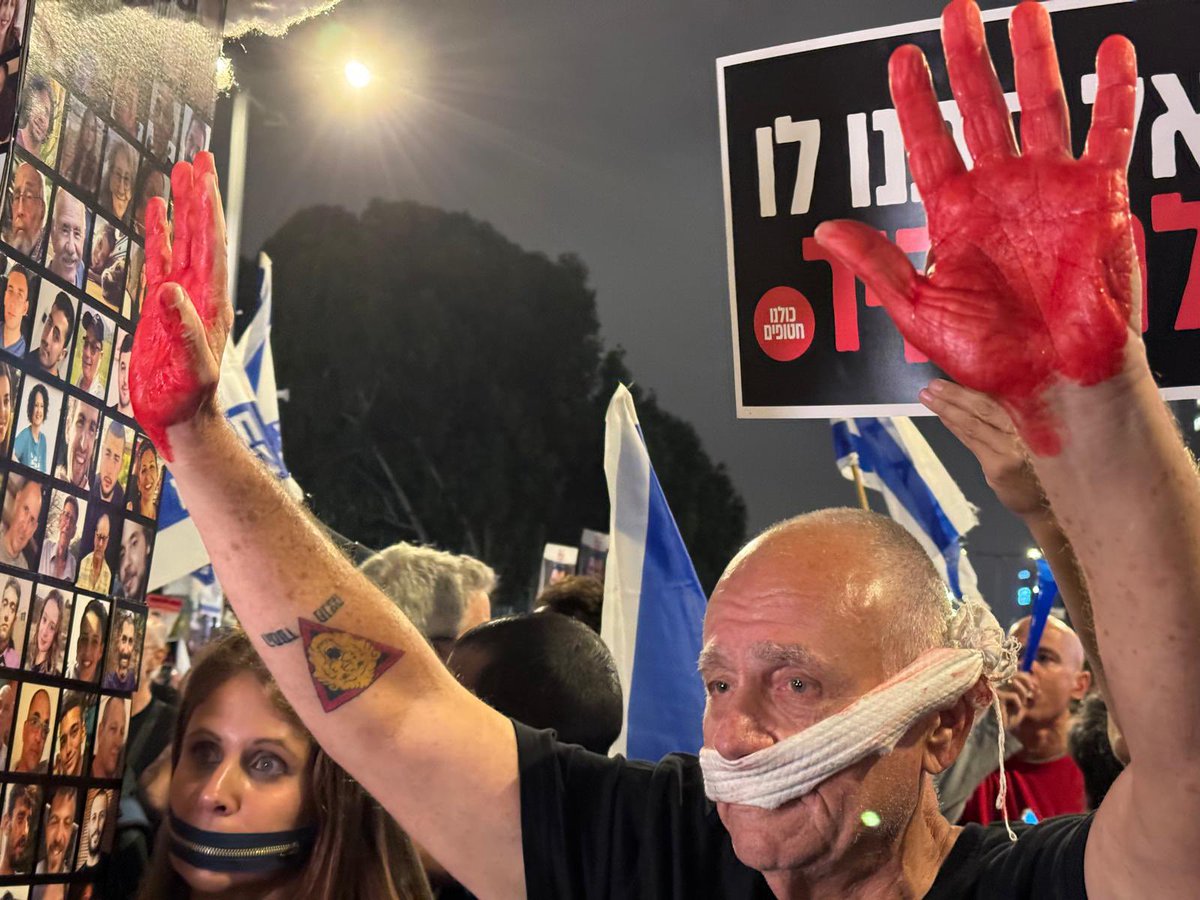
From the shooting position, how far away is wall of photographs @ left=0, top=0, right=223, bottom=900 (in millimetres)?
2094

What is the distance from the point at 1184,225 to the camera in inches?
123

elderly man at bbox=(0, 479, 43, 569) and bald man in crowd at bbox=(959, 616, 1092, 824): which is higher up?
elderly man at bbox=(0, 479, 43, 569)

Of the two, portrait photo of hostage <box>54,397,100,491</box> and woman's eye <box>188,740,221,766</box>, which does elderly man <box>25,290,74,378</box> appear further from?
woman's eye <box>188,740,221,766</box>

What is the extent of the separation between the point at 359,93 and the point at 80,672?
26235 mm

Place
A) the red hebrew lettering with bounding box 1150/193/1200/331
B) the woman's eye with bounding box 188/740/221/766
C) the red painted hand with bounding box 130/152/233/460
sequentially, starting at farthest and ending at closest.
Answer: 1. the red hebrew lettering with bounding box 1150/193/1200/331
2. the woman's eye with bounding box 188/740/221/766
3. the red painted hand with bounding box 130/152/233/460

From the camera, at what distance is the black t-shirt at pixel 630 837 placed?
7.00ft

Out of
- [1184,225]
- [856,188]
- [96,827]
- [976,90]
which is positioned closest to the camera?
[976,90]

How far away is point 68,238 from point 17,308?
0.62 feet

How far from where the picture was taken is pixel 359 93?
27031 millimetres

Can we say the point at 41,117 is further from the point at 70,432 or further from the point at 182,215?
the point at 70,432

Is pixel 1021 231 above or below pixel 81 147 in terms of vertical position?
below

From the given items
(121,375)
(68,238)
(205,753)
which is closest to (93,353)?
(121,375)

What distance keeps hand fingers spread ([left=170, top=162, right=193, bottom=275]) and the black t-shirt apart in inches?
39.8

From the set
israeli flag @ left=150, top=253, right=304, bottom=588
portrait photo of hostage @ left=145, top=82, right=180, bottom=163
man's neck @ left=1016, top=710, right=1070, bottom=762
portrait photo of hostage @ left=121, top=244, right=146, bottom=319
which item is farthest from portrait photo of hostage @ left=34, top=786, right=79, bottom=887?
man's neck @ left=1016, top=710, right=1070, bottom=762
